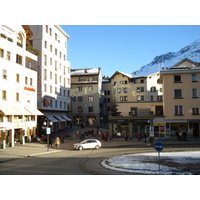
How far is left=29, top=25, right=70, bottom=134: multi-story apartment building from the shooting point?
47781mm

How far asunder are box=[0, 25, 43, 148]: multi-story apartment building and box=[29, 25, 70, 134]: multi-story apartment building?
6735 mm

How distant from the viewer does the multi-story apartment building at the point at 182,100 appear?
40.8 metres

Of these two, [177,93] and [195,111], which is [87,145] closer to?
[177,93]

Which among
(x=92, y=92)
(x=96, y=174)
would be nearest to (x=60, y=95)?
(x=92, y=92)

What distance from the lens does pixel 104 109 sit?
78.2m

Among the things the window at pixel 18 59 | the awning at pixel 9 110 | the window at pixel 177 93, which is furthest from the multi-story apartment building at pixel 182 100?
the awning at pixel 9 110

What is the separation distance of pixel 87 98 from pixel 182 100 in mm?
33455

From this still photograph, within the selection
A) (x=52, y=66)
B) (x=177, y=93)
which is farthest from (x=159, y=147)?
(x=52, y=66)

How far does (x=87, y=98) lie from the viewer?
6950cm

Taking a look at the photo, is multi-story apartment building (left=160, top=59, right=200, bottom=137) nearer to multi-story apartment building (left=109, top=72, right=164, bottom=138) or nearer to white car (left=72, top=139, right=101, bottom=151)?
multi-story apartment building (left=109, top=72, right=164, bottom=138)

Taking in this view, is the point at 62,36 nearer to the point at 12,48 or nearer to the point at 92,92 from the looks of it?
the point at 92,92

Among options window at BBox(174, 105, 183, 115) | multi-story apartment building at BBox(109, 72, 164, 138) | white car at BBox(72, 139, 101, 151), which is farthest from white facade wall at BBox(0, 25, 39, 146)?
window at BBox(174, 105, 183, 115)

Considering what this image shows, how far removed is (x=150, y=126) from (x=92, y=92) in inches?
1204

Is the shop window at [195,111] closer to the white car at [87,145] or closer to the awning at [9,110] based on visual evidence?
the white car at [87,145]
